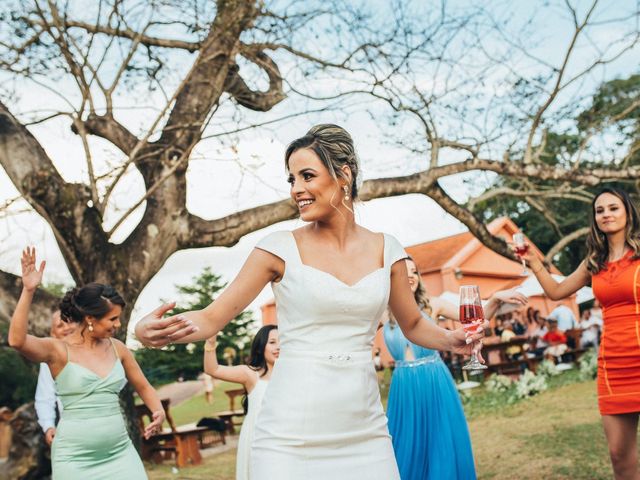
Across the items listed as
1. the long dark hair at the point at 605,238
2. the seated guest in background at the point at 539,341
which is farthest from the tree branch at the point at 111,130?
the seated guest in background at the point at 539,341

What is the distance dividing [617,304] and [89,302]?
381cm

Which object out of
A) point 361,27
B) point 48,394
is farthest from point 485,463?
point 361,27

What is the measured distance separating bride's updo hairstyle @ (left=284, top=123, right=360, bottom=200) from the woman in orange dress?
2.64 metres

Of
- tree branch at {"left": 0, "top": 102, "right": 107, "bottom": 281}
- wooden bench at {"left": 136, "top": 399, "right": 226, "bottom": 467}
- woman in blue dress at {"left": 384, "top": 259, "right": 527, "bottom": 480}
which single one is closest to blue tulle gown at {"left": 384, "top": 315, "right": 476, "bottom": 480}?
woman in blue dress at {"left": 384, "top": 259, "right": 527, "bottom": 480}

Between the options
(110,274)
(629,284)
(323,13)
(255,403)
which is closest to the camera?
(629,284)

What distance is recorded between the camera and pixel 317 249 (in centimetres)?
295

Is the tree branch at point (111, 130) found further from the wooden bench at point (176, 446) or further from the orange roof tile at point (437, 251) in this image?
the orange roof tile at point (437, 251)

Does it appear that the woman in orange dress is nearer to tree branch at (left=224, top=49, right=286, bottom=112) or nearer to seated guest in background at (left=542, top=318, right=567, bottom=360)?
tree branch at (left=224, top=49, right=286, bottom=112)

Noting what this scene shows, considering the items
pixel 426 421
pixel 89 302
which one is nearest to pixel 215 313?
pixel 89 302

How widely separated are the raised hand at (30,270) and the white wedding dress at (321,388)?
91.5 inches

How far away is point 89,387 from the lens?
509 centimetres

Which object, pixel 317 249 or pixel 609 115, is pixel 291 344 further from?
pixel 609 115

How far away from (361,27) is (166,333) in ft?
25.9

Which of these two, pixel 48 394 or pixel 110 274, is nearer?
pixel 48 394
